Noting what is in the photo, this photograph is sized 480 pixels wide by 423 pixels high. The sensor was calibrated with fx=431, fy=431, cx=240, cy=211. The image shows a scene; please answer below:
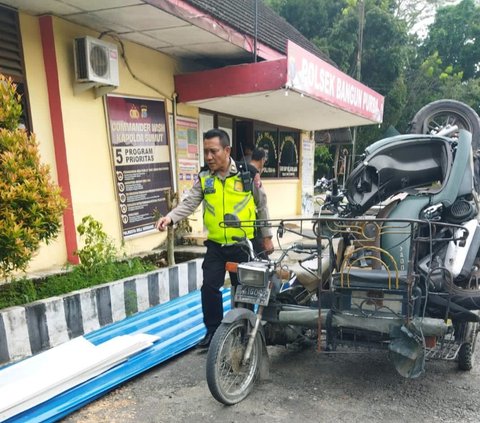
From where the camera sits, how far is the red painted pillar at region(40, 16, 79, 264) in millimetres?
4613

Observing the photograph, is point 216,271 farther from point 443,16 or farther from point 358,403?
point 443,16

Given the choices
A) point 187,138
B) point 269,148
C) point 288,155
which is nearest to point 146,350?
point 187,138

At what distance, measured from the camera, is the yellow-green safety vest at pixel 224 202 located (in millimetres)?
3387

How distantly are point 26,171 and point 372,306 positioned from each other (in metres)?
2.55

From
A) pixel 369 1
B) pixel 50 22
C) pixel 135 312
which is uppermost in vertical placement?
pixel 369 1

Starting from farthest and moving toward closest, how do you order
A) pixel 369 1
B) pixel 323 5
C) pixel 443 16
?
pixel 443 16
pixel 323 5
pixel 369 1

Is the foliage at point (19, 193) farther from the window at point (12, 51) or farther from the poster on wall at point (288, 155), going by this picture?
the poster on wall at point (288, 155)

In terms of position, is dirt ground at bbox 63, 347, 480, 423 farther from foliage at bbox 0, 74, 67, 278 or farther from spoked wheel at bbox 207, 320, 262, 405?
foliage at bbox 0, 74, 67, 278

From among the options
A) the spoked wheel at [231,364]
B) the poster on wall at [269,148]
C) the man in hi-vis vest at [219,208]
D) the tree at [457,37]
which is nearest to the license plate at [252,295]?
the spoked wheel at [231,364]

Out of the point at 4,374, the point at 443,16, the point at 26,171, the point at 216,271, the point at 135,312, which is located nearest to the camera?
the point at 4,374

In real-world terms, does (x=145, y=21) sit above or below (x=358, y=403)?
above

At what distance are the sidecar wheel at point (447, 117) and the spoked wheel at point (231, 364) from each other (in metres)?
3.60

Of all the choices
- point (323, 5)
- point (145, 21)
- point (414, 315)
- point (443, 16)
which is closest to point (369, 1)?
point (323, 5)

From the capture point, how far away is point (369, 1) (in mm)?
19391
